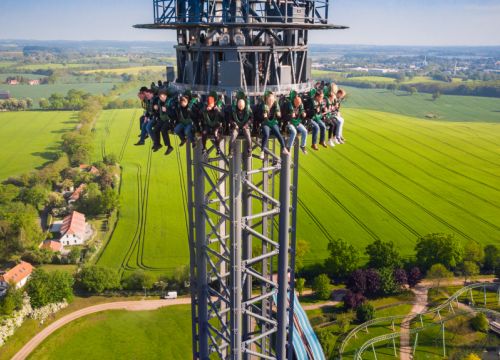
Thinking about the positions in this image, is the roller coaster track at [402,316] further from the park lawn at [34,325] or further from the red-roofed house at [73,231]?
the red-roofed house at [73,231]

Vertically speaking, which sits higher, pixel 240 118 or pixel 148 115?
pixel 240 118

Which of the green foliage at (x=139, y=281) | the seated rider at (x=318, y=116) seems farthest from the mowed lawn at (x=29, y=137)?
the seated rider at (x=318, y=116)

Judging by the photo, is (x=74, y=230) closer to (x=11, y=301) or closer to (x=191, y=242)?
(x=11, y=301)

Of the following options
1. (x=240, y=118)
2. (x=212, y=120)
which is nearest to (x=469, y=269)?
(x=240, y=118)

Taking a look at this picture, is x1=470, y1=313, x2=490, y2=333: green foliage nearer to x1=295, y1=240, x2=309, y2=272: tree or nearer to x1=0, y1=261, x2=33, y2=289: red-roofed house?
x1=295, y1=240, x2=309, y2=272: tree

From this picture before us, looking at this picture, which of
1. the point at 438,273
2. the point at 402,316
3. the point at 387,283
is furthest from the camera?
the point at 438,273

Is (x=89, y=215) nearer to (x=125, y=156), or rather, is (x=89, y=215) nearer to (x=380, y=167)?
(x=125, y=156)

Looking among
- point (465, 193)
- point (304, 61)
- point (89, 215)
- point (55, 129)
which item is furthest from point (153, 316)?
point (55, 129)
